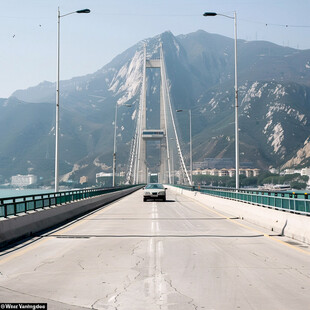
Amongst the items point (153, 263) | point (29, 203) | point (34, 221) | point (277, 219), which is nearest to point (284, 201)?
point (277, 219)

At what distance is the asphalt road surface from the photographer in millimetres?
7805

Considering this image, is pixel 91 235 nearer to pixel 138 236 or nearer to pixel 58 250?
pixel 138 236

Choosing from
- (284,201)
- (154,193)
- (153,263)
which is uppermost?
(284,201)

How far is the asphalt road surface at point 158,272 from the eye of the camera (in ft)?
25.6

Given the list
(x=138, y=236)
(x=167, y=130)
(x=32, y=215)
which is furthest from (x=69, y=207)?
(x=167, y=130)

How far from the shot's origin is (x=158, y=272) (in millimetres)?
10250

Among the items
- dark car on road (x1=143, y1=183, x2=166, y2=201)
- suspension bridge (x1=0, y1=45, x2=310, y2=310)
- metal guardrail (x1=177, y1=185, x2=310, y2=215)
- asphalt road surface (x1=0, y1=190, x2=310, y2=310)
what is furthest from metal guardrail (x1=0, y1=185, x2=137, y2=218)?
dark car on road (x1=143, y1=183, x2=166, y2=201)

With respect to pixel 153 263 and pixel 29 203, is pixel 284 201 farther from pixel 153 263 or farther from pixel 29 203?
pixel 153 263

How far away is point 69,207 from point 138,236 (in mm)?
10379

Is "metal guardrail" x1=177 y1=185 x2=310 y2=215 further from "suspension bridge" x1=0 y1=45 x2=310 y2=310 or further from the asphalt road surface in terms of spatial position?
the asphalt road surface

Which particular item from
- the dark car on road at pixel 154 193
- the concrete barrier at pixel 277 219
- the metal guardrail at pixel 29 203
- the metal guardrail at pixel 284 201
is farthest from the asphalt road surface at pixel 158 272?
the dark car on road at pixel 154 193

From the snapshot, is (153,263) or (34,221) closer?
(153,263)

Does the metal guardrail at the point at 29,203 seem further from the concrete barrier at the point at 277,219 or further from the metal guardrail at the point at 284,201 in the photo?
the metal guardrail at the point at 284,201

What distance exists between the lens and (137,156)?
148 metres
